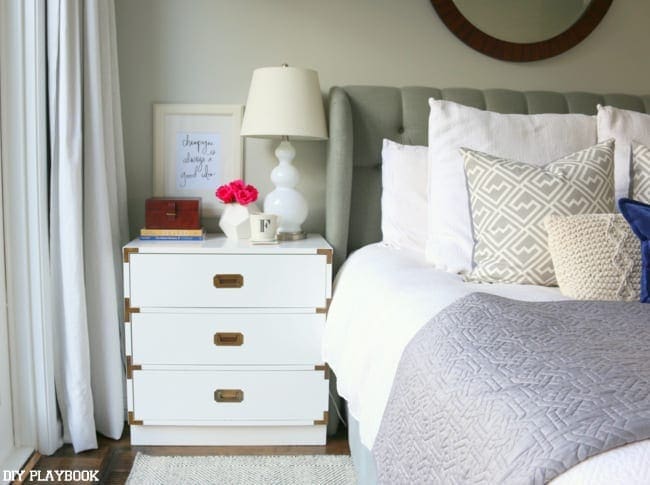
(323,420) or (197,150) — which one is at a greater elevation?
(197,150)

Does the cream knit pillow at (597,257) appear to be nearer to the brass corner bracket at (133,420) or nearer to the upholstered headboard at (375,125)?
the upholstered headboard at (375,125)

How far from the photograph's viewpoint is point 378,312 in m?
1.50

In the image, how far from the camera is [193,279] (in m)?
1.97

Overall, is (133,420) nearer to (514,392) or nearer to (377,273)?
(377,273)

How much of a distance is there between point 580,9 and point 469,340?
75.4 inches

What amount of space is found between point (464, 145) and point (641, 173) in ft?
1.58

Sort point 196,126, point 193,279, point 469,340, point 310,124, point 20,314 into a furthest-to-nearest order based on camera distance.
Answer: point 196,126 < point 310,124 < point 193,279 < point 20,314 < point 469,340

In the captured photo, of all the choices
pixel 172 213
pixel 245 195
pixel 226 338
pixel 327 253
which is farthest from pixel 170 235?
pixel 327 253

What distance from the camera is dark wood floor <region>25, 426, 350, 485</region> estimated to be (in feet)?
6.15

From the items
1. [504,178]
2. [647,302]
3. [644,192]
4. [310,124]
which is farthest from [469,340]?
[310,124]

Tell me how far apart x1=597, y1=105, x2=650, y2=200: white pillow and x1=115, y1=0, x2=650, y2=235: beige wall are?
→ 1.84ft

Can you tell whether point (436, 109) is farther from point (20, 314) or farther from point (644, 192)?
point (20, 314)

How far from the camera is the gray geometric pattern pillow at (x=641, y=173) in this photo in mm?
1669

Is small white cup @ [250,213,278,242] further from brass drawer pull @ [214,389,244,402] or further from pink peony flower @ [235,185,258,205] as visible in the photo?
brass drawer pull @ [214,389,244,402]
